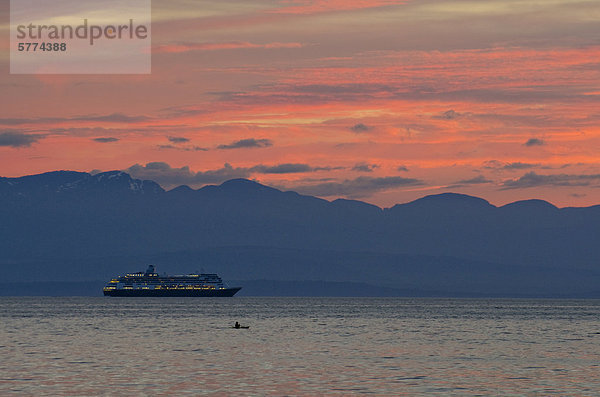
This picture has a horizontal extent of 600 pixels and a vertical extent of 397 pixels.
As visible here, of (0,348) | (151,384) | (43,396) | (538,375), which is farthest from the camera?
(0,348)

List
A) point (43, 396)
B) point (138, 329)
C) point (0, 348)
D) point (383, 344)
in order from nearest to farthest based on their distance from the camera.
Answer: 1. point (43, 396)
2. point (0, 348)
3. point (383, 344)
4. point (138, 329)

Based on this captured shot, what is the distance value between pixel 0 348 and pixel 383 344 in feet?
144

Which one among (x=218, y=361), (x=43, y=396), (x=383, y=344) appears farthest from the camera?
(x=383, y=344)

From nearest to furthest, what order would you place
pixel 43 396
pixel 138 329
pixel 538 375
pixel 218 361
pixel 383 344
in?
1. pixel 43 396
2. pixel 538 375
3. pixel 218 361
4. pixel 383 344
5. pixel 138 329

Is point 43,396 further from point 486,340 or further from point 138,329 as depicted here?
point 138,329

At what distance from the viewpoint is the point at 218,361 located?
99.2 metres

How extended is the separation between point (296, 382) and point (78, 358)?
29.5m

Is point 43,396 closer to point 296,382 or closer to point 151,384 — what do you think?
point 151,384

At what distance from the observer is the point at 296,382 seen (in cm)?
8069

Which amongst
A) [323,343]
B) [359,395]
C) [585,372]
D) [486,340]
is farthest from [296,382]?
[486,340]

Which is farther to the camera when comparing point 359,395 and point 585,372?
point 585,372

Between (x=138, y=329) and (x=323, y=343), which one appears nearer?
(x=323, y=343)

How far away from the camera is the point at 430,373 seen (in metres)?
88.1

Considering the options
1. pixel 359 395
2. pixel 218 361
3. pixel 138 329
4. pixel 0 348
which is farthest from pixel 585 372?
pixel 138 329
